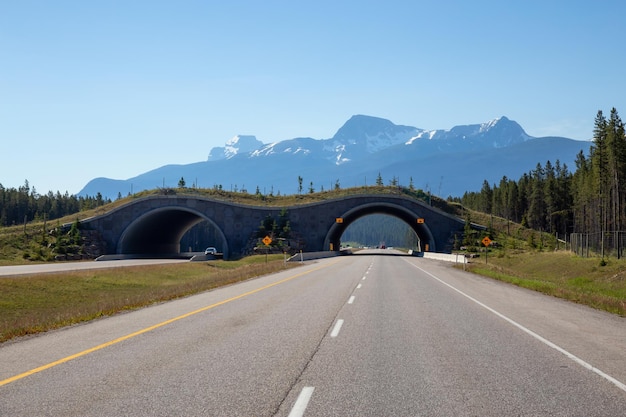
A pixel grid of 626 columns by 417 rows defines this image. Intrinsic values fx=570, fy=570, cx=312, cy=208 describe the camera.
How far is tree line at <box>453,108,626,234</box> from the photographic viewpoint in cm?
7744

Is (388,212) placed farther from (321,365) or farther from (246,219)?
(321,365)

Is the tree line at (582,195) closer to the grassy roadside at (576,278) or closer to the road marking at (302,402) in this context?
the grassy roadside at (576,278)

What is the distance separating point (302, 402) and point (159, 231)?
89.6 metres

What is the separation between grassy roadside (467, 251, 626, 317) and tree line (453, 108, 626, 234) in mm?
25835

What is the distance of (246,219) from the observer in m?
83.1

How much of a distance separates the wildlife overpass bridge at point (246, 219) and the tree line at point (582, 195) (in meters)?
20.8

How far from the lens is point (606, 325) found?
512 inches

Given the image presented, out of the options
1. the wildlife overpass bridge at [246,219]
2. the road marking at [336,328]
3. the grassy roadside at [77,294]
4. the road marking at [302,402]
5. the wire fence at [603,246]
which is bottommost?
the grassy roadside at [77,294]

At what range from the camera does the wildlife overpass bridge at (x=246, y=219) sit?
262 feet

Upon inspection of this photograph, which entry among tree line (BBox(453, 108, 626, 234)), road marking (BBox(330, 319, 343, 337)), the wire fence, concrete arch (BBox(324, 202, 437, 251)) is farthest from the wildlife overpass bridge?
→ road marking (BBox(330, 319, 343, 337))

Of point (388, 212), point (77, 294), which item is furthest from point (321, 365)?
point (388, 212)

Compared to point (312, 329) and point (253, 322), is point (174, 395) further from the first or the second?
point (253, 322)

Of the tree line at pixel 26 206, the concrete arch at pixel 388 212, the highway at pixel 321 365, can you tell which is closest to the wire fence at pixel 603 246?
the highway at pixel 321 365

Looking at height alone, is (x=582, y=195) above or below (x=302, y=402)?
above
